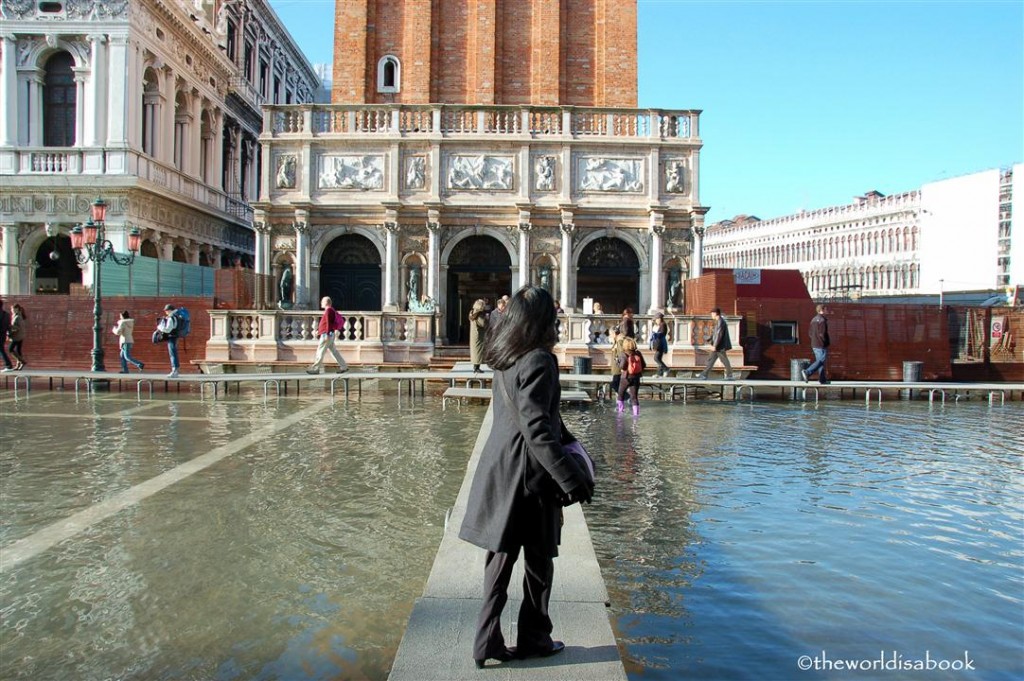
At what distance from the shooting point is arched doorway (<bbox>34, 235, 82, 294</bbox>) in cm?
3322

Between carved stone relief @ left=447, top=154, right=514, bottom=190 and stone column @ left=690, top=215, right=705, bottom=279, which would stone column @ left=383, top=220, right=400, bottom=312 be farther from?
stone column @ left=690, top=215, right=705, bottom=279

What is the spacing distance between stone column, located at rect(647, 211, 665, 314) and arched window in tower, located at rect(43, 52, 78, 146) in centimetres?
2281

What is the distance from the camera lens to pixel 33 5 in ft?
104

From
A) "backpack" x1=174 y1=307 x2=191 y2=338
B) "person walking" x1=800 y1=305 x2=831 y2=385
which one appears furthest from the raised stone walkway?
"backpack" x1=174 y1=307 x2=191 y2=338

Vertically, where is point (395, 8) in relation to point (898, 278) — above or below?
above

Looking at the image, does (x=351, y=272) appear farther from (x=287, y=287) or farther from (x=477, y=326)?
(x=477, y=326)

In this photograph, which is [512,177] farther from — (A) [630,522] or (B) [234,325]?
(A) [630,522]

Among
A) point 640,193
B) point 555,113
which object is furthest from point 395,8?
point 640,193

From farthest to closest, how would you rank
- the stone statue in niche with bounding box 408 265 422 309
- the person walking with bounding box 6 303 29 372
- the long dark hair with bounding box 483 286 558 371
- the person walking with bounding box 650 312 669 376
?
the stone statue in niche with bounding box 408 265 422 309, the person walking with bounding box 6 303 29 372, the person walking with bounding box 650 312 669 376, the long dark hair with bounding box 483 286 558 371

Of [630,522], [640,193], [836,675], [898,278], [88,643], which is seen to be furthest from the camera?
[898,278]

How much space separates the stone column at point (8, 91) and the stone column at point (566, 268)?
21950mm

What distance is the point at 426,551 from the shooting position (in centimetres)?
615

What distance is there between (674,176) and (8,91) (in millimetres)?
24762

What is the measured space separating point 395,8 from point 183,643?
85.3 feet
